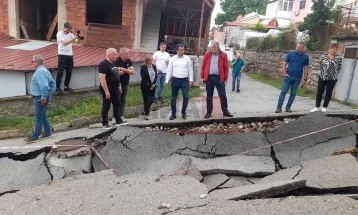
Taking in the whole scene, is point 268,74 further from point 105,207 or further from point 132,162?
point 105,207

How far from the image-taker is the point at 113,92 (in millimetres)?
5383

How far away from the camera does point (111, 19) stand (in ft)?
43.6

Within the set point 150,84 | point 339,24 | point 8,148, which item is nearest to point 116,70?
point 150,84

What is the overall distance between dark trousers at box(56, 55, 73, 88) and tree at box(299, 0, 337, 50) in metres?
9.61

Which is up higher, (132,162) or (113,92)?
(113,92)

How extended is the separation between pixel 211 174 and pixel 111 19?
11.0 metres

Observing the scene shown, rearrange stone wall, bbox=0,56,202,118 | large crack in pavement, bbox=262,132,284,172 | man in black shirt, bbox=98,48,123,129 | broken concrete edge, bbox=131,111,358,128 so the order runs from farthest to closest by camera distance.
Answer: stone wall, bbox=0,56,202,118, broken concrete edge, bbox=131,111,358,128, man in black shirt, bbox=98,48,123,129, large crack in pavement, bbox=262,132,284,172

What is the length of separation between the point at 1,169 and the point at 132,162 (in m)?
2.07

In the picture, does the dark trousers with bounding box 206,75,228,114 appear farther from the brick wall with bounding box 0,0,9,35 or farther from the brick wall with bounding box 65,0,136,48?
the brick wall with bounding box 0,0,9,35

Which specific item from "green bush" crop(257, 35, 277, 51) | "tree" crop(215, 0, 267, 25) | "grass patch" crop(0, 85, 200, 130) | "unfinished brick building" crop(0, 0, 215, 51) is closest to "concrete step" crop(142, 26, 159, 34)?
"unfinished brick building" crop(0, 0, 215, 51)

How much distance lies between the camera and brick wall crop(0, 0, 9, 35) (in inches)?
375

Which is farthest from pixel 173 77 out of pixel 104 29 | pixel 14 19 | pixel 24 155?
pixel 14 19

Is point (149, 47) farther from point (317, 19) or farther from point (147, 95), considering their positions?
point (317, 19)

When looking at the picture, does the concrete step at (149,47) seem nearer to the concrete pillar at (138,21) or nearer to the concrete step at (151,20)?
the concrete pillar at (138,21)
